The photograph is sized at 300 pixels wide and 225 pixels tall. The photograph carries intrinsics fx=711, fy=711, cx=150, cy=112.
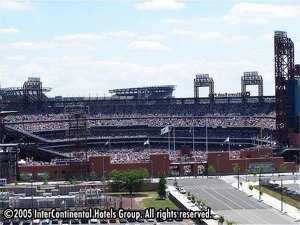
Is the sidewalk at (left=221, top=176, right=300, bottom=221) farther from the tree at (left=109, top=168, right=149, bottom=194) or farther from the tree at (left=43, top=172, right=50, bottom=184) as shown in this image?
the tree at (left=43, top=172, right=50, bottom=184)

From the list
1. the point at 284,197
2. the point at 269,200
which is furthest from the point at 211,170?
the point at 269,200

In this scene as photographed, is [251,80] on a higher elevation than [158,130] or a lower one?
higher

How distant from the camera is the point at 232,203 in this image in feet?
217

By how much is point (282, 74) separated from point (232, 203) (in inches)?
1515

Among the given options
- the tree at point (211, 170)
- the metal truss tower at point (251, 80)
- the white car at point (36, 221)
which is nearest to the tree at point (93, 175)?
the tree at point (211, 170)

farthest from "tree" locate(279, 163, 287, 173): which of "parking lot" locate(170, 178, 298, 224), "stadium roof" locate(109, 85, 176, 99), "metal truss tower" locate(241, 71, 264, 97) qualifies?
"stadium roof" locate(109, 85, 176, 99)

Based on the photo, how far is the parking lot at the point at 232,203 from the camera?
57.8 m

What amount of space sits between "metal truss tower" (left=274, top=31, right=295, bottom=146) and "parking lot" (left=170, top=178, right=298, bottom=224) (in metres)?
19.2

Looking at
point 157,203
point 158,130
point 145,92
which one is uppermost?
point 145,92

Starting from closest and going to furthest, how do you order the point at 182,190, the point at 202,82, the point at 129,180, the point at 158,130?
the point at 182,190, the point at 129,180, the point at 158,130, the point at 202,82

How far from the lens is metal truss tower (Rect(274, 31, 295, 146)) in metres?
98.9

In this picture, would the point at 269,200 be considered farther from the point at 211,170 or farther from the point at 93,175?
the point at 93,175

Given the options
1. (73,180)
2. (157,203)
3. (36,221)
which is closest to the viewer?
(36,221)

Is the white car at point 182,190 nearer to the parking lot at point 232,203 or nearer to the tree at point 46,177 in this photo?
the parking lot at point 232,203
